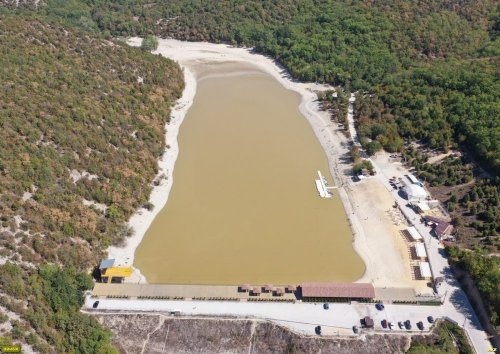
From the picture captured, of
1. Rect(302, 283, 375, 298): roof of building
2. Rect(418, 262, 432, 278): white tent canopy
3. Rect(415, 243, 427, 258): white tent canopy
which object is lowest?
Rect(302, 283, 375, 298): roof of building

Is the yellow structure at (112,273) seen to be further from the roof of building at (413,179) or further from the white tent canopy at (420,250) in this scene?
the roof of building at (413,179)

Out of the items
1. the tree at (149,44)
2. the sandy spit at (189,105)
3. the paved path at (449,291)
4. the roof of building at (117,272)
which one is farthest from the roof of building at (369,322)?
the tree at (149,44)

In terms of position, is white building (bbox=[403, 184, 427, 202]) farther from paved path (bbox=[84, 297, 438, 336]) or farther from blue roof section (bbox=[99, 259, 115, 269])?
blue roof section (bbox=[99, 259, 115, 269])

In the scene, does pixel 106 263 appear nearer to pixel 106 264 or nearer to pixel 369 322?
pixel 106 264

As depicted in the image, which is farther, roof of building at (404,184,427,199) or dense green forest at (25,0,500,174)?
dense green forest at (25,0,500,174)

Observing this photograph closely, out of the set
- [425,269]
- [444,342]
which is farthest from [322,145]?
[444,342]

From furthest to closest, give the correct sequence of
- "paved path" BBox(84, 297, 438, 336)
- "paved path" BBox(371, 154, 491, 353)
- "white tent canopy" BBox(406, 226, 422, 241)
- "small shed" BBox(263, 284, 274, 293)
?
"white tent canopy" BBox(406, 226, 422, 241)
"small shed" BBox(263, 284, 274, 293)
"paved path" BBox(84, 297, 438, 336)
"paved path" BBox(371, 154, 491, 353)

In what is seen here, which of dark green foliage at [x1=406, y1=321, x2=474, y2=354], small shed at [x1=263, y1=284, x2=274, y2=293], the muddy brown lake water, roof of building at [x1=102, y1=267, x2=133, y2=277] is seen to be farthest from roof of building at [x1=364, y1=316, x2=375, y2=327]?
roof of building at [x1=102, y1=267, x2=133, y2=277]

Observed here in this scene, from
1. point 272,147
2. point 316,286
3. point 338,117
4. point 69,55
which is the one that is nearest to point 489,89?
point 338,117
